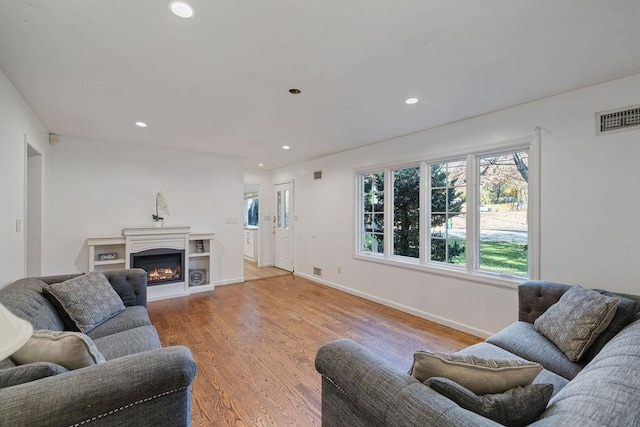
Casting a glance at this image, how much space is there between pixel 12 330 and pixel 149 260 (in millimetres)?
4324

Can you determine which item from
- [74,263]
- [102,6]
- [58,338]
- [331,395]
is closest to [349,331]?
[331,395]

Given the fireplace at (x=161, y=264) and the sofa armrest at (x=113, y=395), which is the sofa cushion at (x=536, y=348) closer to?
the sofa armrest at (x=113, y=395)

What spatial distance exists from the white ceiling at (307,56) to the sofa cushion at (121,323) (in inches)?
77.5

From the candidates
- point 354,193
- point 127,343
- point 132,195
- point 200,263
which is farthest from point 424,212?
point 132,195

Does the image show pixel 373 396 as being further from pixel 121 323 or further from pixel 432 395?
pixel 121 323

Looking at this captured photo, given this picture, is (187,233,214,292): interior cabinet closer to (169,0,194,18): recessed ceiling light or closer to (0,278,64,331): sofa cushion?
(0,278,64,331): sofa cushion

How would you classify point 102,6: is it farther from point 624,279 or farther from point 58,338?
point 624,279

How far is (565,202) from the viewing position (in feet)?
8.49

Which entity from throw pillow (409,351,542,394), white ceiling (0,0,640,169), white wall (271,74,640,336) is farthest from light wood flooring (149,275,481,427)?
white ceiling (0,0,640,169)

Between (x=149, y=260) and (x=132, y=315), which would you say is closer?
(x=132, y=315)

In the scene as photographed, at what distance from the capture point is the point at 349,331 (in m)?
3.25

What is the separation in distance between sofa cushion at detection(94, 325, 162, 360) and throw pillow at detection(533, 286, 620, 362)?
2643 mm

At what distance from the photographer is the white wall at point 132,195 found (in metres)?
4.00

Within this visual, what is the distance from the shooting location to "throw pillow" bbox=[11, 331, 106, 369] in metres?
1.19
